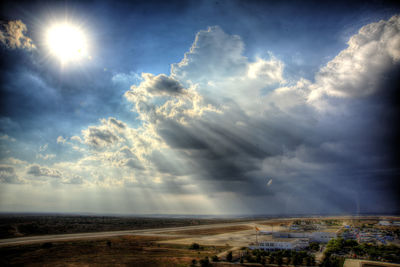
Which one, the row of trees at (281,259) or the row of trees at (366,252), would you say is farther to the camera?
the row of trees at (366,252)

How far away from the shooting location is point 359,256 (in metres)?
60.7

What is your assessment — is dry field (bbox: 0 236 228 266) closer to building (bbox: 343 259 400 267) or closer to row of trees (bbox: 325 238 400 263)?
building (bbox: 343 259 400 267)

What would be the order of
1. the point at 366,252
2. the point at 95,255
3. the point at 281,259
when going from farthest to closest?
1. the point at 366,252
2. the point at 95,255
3. the point at 281,259

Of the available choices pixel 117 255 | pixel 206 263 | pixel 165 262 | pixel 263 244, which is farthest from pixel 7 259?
pixel 263 244

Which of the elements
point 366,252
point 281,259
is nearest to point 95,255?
point 281,259

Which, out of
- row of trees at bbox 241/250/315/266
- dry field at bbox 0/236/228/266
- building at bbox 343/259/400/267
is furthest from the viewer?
row of trees at bbox 241/250/315/266

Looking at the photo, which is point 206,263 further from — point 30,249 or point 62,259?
point 30,249

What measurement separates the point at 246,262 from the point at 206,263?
1011cm

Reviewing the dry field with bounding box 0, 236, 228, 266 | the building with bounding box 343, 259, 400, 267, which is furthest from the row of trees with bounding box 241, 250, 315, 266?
the dry field with bounding box 0, 236, 228, 266

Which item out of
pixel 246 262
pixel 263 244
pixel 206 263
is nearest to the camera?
pixel 206 263

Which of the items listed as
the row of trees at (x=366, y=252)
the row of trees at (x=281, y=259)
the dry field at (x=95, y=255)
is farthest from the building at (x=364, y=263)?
the dry field at (x=95, y=255)

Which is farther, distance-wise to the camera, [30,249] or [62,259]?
[30,249]

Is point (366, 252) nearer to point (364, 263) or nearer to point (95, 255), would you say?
point (364, 263)

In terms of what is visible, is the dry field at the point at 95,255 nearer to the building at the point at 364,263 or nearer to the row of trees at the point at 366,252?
the building at the point at 364,263
